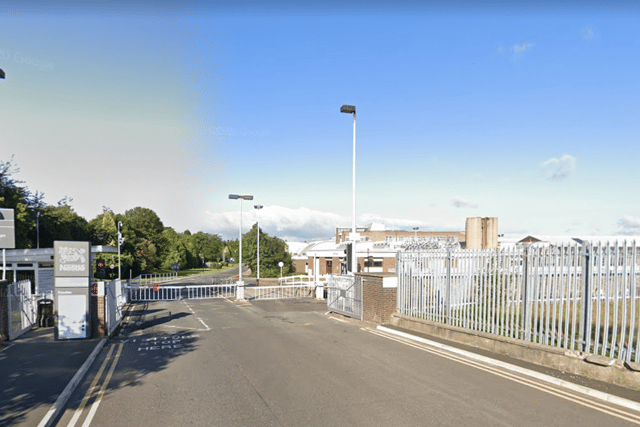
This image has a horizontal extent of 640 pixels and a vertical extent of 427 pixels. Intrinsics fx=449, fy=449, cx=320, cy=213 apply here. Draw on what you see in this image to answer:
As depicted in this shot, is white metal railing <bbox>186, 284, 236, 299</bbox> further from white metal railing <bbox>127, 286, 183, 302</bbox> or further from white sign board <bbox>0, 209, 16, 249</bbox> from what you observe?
white sign board <bbox>0, 209, 16, 249</bbox>

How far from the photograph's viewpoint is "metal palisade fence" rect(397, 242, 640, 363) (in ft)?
28.0

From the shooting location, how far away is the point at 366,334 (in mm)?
14836

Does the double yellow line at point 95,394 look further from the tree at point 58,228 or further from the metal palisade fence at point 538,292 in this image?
the tree at point 58,228

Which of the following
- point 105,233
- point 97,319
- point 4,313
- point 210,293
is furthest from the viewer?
point 105,233

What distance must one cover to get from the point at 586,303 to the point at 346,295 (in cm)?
1134

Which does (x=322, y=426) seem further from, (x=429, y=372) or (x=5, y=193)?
(x=5, y=193)

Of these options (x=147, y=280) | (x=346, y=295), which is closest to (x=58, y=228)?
(x=147, y=280)

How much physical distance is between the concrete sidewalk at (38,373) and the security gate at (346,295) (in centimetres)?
938

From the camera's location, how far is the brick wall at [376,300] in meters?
16.5

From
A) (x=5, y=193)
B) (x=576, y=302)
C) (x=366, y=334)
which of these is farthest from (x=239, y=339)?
(x=5, y=193)

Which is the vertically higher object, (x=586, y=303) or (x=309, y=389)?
(x=586, y=303)

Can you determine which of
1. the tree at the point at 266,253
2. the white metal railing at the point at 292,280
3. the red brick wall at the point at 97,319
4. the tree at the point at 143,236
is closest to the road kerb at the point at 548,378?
the red brick wall at the point at 97,319

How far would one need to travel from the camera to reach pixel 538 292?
10.2 metres

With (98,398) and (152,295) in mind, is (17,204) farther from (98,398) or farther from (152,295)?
(98,398)
